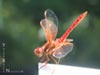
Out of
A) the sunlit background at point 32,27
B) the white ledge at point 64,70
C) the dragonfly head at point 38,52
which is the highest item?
the sunlit background at point 32,27

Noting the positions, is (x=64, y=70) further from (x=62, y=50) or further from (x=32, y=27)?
(x=32, y=27)

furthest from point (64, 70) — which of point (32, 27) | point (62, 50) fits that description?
point (32, 27)

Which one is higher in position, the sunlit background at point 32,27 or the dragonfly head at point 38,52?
the sunlit background at point 32,27

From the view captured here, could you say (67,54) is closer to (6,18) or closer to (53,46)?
(53,46)

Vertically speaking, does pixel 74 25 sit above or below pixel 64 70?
above
